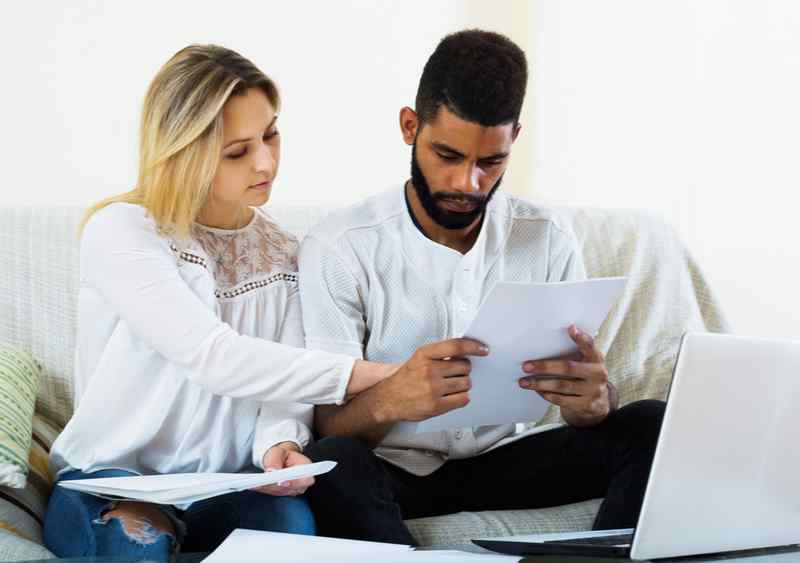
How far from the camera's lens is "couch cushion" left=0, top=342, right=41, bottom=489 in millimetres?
1580

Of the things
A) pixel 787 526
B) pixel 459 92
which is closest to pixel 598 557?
pixel 787 526

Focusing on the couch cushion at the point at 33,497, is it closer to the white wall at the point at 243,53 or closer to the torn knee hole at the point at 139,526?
the torn knee hole at the point at 139,526

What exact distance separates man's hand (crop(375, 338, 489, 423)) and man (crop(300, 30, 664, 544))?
0.01 meters

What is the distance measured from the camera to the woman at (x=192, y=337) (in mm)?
1569

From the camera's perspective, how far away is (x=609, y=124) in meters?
3.29

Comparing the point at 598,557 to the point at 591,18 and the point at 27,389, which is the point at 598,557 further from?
the point at 591,18

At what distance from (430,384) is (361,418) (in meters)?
0.18

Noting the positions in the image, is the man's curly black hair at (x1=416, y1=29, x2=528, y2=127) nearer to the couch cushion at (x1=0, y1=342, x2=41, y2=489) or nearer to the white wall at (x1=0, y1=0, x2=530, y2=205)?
the couch cushion at (x1=0, y1=342, x2=41, y2=489)

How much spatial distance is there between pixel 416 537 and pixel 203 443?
1.18 feet

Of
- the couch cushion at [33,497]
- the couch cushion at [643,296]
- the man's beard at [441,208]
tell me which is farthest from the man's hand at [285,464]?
the couch cushion at [643,296]

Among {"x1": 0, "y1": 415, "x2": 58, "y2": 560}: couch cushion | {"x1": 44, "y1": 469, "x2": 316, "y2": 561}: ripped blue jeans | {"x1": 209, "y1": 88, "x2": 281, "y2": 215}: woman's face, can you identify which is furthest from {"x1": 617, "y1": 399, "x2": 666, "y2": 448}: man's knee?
{"x1": 0, "y1": 415, "x2": 58, "y2": 560}: couch cushion

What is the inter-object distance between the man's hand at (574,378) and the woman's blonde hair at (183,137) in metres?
0.56

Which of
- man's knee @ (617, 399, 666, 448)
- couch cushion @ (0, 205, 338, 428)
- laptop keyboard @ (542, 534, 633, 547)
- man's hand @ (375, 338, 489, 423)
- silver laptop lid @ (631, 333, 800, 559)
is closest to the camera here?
silver laptop lid @ (631, 333, 800, 559)

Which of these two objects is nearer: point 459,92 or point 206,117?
point 206,117
